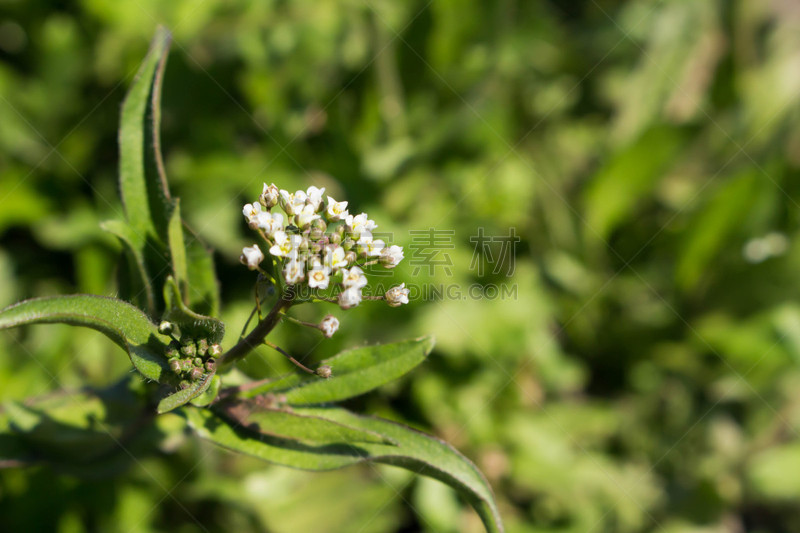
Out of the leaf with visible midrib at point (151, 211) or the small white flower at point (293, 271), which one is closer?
the small white flower at point (293, 271)

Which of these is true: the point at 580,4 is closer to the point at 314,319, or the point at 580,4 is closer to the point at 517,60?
the point at 517,60

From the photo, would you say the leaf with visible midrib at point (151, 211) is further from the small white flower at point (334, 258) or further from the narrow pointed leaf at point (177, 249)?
the small white flower at point (334, 258)

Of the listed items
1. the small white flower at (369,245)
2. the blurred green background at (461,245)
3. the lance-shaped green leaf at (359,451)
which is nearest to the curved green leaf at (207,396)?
→ the lance-shaped green leaf at (359,451)

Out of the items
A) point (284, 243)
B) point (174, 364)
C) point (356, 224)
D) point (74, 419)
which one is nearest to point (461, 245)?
point (356, 224)

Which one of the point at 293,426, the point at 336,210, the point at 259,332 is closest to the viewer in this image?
the point at 259,332

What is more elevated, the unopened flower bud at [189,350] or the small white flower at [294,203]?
the small white flower at [294,203]

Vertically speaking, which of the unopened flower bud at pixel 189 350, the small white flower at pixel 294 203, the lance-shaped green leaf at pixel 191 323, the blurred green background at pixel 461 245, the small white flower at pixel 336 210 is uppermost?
the blurred green background at pixel 461 245

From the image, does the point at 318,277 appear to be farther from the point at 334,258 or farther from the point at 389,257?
the point at 389,257
